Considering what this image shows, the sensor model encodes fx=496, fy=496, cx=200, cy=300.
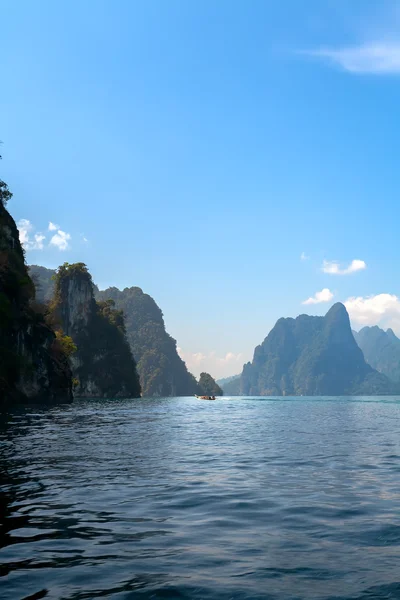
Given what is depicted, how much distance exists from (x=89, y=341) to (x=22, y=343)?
97.1 meters

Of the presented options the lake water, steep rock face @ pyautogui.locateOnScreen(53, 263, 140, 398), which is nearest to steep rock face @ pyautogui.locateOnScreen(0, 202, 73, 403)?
the lake water

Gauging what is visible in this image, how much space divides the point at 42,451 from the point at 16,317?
49714mm

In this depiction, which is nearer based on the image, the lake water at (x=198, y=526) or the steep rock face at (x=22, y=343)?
the lake water at (x=198, y=526)

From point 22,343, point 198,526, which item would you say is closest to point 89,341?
point 22,343

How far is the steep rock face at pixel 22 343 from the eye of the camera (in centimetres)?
6047

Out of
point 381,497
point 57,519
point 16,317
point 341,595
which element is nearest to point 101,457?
point 57,519

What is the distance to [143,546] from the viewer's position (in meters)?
8.15

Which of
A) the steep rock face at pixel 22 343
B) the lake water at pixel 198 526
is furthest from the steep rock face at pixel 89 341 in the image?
the lake water at pixel 198 526

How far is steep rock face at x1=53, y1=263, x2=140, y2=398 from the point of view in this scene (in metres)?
159

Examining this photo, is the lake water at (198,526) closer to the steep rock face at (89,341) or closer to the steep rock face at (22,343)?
the steep rock face at (22,343)

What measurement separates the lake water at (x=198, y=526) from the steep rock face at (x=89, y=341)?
471ft

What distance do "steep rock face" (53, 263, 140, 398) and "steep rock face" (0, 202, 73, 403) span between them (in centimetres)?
7213

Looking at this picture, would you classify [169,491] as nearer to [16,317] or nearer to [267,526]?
[267,526]

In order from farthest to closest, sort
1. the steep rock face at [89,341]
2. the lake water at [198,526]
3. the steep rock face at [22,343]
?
1. the steep rock face at [89,341]
2. the steep rock face at [22,343]
3. the lake water at [198,526]
